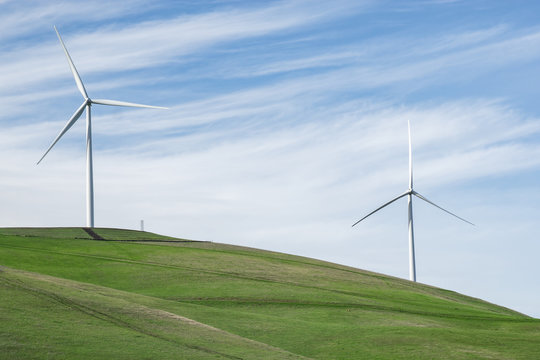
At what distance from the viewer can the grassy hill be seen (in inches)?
1198

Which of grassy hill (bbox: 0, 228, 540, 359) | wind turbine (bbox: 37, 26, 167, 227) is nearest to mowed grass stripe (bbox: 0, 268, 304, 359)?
grassy hill (bbox: 0, 228, 540, 359)

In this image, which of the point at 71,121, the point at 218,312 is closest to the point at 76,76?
the point at 71,121

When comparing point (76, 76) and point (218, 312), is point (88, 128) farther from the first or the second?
point (218, 312)

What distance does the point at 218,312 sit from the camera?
4216 cm

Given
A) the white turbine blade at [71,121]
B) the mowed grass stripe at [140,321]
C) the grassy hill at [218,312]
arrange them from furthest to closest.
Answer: the white turbine blade at [71,121], the mowed grass stripe at [140,321], the grassy hill at [218,312]

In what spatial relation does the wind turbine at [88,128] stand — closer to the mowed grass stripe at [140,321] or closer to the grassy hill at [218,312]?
the grassy hill at [218,312]

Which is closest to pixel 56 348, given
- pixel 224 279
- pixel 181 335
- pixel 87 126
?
pixel 181 335

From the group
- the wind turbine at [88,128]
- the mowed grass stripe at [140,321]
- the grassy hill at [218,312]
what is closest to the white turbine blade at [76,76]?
the wind turbine at [88,128]

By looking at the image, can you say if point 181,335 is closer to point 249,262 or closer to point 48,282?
point 48,282

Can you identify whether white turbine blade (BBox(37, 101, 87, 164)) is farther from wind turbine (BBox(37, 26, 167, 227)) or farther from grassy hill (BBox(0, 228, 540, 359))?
grassy hill (BBox(0, 228, 540, 359))

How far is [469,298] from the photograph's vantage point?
250 ft

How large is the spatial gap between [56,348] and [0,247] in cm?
4139

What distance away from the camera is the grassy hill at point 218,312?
30438 millimetres

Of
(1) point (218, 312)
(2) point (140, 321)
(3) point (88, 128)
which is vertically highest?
(3) point (88, 128)
